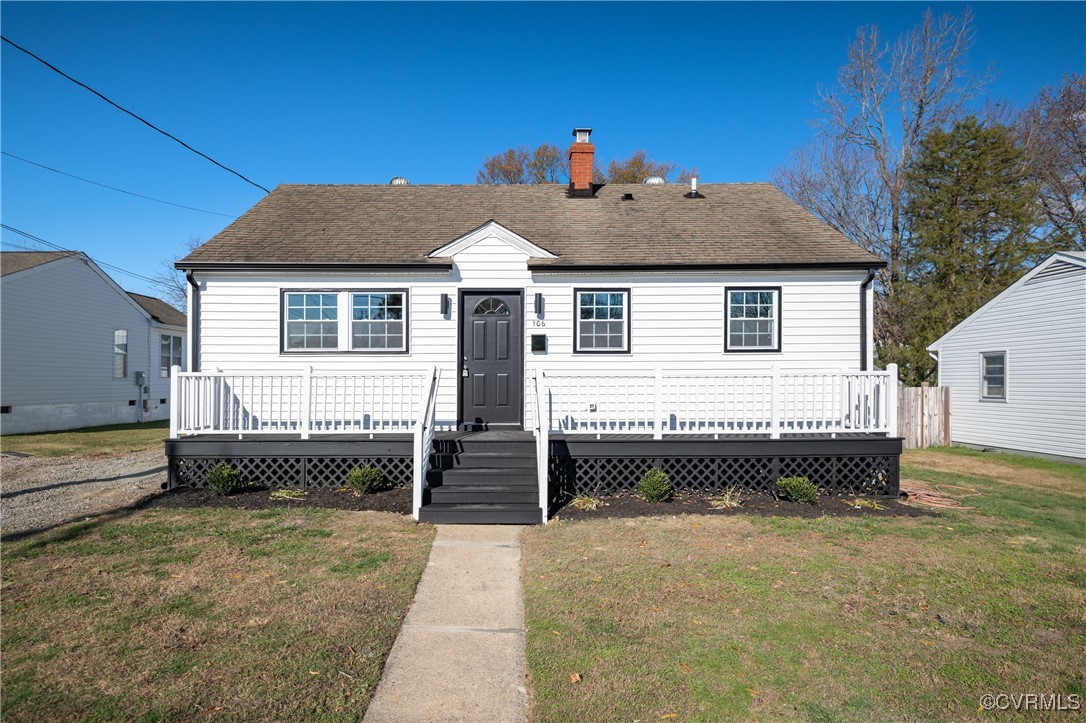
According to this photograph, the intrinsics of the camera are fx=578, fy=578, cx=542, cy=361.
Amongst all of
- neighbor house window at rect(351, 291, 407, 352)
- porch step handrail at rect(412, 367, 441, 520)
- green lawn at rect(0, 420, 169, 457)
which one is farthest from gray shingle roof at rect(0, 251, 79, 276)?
porch step handrail at rect(412, 367, 441, 520)

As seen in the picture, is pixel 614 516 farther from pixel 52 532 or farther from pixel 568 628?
pixel 52 532

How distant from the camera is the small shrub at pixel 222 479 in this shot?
25.5 ft

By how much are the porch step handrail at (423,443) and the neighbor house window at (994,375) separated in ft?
45.6

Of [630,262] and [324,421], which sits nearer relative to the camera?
[324,421]

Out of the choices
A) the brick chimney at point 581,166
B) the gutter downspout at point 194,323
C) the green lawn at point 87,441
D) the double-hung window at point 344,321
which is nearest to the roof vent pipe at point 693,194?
the brick chimney at point 581,166

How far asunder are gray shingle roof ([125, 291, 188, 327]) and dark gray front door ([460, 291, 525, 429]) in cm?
1761

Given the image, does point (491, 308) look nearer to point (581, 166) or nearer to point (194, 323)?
point (581, 166)

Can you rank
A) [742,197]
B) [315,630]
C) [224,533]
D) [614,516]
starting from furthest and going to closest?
[742,197] → [614,516] → [224,533] → [315,630]

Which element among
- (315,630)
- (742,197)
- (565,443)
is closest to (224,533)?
(315,630)

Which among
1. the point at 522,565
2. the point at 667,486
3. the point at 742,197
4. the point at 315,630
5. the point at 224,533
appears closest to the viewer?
the point at 315,630

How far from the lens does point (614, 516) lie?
7203 millimetres

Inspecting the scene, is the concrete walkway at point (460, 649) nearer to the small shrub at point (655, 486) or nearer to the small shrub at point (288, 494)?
the small shrub at point (655, 486)

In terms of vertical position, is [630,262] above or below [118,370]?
above

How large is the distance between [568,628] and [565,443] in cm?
396
